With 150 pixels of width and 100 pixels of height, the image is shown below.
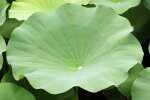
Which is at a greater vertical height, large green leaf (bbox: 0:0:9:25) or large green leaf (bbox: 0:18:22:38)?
large green leaf (bbox: 0:0:9:25)

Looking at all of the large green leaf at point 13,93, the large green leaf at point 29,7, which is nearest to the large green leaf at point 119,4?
the large green leaf at point 29,7

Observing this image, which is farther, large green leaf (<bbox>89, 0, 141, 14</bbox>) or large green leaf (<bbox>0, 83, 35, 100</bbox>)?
large green leaf (<bbox>89, 0, 141, 14</bbox>)

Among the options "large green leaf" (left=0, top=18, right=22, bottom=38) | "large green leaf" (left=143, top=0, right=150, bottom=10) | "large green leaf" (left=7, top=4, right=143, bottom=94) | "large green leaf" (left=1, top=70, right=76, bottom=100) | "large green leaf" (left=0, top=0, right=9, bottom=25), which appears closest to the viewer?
"large green leaf" (left=7, top=4, right=143, bottom=94)

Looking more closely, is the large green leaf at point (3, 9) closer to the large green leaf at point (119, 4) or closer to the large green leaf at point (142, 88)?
the large green leaf at point (119, 4)

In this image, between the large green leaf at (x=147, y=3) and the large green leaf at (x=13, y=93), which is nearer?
the large green leaf at (x=13, y=93)

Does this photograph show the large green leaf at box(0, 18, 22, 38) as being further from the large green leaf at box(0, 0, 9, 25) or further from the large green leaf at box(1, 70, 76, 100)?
the large green leaf at box(1, 70, 76, 100)

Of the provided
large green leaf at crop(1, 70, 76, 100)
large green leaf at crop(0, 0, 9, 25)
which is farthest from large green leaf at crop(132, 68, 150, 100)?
large green leaf at crop(0, 0, 9, 25)

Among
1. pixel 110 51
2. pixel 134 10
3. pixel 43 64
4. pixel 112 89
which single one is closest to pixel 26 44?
pixel 43 64
